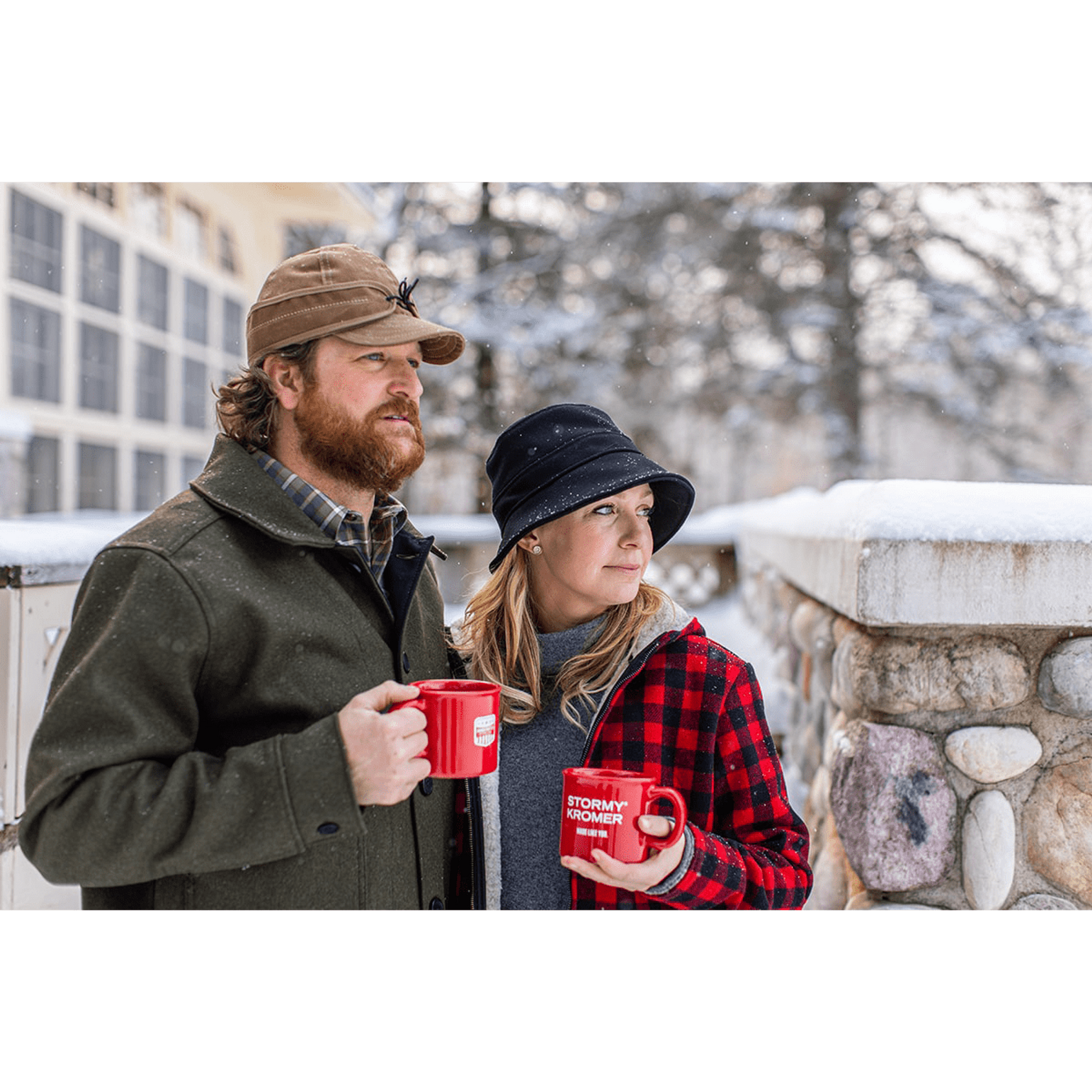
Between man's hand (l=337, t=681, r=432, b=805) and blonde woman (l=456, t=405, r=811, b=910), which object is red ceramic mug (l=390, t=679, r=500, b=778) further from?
blonde woman (l=456, t=405, r=811, b=910)

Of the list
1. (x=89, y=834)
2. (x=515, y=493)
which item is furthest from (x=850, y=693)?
(x=89, y=834)

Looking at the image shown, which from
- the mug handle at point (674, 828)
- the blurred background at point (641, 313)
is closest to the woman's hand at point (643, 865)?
the mug handle at point (674, 828)

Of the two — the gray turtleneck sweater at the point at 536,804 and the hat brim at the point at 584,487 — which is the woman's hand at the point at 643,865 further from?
the hat brim at the point at 584,487

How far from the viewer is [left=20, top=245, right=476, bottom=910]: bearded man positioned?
47.1 inches

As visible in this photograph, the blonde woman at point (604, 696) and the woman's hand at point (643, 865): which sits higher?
the blonde woman at point (604, 696)

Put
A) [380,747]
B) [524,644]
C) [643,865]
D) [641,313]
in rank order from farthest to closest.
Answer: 1. [641,313]
2. [524,644]
3. [643,865]
4. [380,747]

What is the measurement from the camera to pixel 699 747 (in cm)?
153

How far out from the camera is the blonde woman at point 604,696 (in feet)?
4.99

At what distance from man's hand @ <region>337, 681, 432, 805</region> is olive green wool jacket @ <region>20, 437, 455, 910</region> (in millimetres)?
21

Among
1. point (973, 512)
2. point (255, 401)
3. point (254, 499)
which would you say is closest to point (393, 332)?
point (255, 401)

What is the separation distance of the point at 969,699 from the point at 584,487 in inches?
36.8

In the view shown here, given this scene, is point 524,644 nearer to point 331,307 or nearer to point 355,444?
point 355,444
